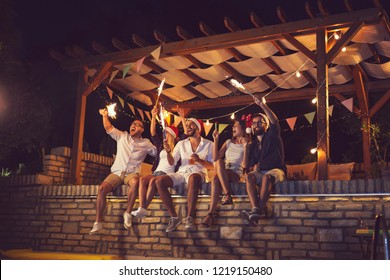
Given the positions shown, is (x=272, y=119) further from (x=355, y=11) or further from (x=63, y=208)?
(x=63, y=208)

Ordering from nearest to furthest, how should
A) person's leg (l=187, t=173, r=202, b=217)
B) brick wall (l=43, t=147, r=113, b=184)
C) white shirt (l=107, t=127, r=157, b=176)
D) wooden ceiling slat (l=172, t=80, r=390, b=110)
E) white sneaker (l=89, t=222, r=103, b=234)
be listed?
1. person's leg (l=187, t=173, r=202, b=217)
2. white sneaker (l=89, t=222, r=103, b=234)
3. white shirt (l=107, t=127, r=157, b=176)
4. brick wall (l=43, t=147, r=113, b=184)
5. wooden ceiling slat (l=172, t=80, r=390, b=110)

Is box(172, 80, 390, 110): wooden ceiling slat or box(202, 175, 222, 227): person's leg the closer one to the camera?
box(202, 175, 222, 227): person's leg

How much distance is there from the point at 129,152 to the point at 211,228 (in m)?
1.76

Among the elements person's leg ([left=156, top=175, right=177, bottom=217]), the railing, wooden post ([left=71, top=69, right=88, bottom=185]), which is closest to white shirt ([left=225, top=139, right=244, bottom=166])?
person's leg ([left=156, top=175, right=177, bottom=217])

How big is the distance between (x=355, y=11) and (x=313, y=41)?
97 cm

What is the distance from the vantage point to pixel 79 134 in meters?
8.14

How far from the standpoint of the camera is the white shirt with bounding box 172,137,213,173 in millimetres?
6699

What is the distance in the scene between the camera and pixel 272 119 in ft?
20.8

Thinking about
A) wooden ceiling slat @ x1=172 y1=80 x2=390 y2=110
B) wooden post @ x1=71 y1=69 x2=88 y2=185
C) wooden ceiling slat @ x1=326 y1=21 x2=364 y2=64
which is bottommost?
wooden post @ x1=71 y1=69 x2=88 y2=185

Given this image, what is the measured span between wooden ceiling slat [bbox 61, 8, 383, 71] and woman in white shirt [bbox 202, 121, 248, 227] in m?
1.25

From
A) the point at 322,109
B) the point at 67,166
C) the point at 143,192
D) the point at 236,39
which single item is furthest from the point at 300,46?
the point at 67,166

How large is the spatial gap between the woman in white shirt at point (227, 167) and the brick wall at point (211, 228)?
7.1 inches

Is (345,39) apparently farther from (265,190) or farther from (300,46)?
(265,190)

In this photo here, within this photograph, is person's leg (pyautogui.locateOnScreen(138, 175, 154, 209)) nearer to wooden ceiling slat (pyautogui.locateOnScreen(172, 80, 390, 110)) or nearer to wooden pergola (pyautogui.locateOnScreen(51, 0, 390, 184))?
wooden pergola (pyautogui.locateOnScreen(51, 0, 390, 184))
